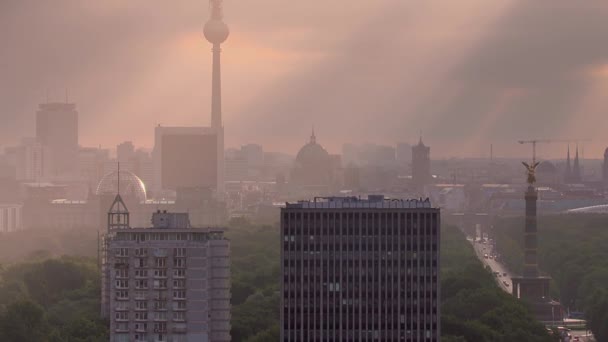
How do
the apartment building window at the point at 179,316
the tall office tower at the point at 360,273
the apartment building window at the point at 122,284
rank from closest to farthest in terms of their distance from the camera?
1. the tall office tower at the point at 360,273
2. the apartment building window at the point at 179,316
3. the apartment building window at the point at 122,284

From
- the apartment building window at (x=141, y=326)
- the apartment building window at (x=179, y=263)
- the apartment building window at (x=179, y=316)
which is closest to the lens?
the apartment building window at (x=141, y=326)

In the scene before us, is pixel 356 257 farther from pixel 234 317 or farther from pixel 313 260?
pixel 234 317

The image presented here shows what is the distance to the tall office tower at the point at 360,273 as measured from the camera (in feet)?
384

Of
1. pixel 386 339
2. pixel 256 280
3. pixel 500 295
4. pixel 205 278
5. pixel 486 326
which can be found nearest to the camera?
pixel 386 339

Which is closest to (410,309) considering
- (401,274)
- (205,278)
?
(401,274)

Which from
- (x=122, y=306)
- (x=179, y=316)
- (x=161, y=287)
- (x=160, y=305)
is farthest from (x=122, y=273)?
(x=179, y=316)

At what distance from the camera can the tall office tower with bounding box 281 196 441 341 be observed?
117062mm

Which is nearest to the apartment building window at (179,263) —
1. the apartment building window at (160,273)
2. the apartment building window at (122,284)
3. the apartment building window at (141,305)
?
the apartment building window at (160,273)

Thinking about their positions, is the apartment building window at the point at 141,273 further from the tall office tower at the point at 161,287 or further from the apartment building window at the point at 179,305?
the apartment building window at the point at 179,305

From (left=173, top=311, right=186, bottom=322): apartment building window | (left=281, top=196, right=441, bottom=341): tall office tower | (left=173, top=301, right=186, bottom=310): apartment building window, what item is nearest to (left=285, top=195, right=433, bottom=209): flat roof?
(left=281, top=196, right=441, bottom=341): tall office tower

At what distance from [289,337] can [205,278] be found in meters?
12.3

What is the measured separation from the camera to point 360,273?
387 feet

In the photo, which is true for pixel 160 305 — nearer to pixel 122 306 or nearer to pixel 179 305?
pixel 179 305

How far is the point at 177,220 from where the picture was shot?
441 ft
